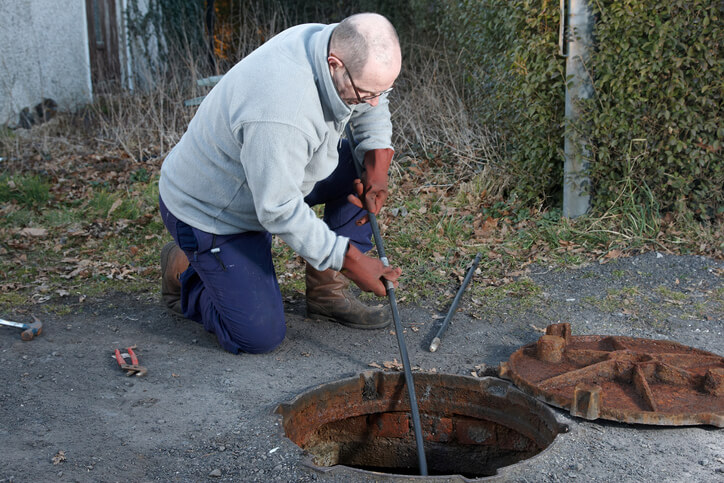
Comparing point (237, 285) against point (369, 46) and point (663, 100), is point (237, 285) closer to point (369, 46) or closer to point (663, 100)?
point (369, 46)

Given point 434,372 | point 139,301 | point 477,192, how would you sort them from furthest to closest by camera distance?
point 477,192 → point 139,301 → point 434,372

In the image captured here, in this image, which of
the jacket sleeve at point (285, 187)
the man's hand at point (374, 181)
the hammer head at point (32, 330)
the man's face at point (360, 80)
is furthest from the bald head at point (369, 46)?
the hammer head at point (32, 330)

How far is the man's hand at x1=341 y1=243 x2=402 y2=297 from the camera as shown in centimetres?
313

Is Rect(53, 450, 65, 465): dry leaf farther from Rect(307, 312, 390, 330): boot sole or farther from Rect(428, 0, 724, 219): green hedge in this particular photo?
Rect(428, 0, 724, 219): green hedge

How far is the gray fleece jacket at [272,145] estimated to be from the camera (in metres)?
2.88

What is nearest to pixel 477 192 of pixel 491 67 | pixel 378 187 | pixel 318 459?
pixel 491 67

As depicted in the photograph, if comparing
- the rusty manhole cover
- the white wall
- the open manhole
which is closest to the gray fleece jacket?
the open manhole

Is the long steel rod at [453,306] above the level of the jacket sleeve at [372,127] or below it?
below

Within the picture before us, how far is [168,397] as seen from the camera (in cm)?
324

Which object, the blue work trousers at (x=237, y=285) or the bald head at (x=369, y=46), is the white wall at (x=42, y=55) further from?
the bald head at (x=369, y=46)

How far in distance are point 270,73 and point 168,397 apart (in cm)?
159

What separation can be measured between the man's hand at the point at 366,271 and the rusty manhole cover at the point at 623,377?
725 mm

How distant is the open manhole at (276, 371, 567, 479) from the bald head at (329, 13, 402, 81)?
1.51 meters

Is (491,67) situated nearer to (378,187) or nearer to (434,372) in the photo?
(378,187)
